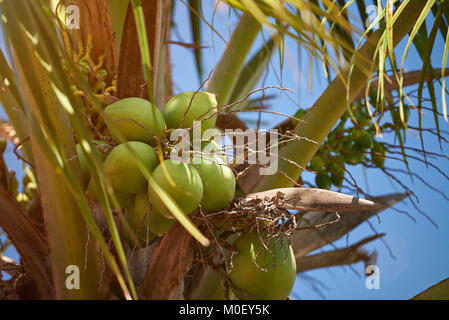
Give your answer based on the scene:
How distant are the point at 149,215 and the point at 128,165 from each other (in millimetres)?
93

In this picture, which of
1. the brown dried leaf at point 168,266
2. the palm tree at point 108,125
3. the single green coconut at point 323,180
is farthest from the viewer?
the single green coconut at point 323,180

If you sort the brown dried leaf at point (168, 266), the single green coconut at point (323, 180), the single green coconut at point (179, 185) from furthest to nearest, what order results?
1. the single green coconut at point (323, 180)
2. the brown dried leaf at point (168, 266)
3. the single green coconut at point (179, 185)

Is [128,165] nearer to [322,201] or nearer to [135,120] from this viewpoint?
[135,120]

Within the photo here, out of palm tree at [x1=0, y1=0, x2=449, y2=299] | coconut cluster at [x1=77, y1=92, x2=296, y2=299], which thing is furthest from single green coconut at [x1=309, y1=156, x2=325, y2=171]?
coconut cluster at [x1=77, y1=92, x2=296, y2=299]

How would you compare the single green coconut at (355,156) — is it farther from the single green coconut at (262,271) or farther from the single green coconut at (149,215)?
the single green coconut at (149,215)

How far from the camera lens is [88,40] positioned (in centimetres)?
109


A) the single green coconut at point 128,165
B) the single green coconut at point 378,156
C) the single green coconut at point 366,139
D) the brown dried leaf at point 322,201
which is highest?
the single green coconut at point 366,139

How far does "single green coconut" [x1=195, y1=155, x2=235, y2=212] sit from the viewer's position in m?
0.78

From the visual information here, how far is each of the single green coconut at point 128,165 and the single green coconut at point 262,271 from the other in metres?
0.23

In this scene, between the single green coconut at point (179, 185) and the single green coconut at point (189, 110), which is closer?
the single green coconut at point (179, 185)

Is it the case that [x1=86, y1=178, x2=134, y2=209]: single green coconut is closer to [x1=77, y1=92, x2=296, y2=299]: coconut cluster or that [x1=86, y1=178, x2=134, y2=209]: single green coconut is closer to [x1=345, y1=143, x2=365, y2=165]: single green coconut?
[x1=77, y1=92, x2=296, y2=299]: coconut cluster

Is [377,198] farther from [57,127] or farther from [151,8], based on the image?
[57,127]

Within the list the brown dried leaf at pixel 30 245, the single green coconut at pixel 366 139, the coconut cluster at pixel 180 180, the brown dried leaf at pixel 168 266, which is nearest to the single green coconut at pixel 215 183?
the coconut cluster at pixel 180 180

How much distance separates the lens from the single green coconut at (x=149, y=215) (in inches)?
30.5
